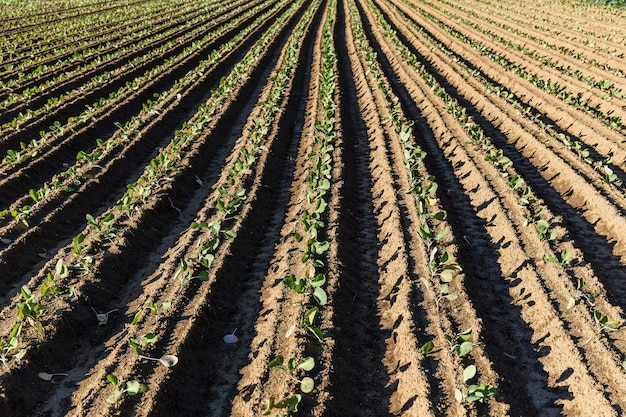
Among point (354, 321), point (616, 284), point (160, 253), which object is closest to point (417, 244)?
point (354, 321)

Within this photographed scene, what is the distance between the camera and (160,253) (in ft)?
21.0

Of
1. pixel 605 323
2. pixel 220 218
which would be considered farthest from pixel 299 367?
pixel 220 218

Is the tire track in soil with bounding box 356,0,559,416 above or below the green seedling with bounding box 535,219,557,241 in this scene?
below

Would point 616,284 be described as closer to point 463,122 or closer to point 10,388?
point 463,122

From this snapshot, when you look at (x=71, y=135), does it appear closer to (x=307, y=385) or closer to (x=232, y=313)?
(x=232, y=313)

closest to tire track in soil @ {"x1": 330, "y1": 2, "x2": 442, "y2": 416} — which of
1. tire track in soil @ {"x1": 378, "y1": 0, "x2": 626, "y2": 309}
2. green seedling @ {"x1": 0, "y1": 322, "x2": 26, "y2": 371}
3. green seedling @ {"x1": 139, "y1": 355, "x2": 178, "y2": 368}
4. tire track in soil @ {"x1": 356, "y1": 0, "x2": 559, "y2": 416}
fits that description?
tire track in soil @ {"x1": 356, "y1": 0, "x2": 559, "y2": 416}

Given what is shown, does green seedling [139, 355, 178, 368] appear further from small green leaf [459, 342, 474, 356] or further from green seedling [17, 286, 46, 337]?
small green leaf [459, 342, 474, 356]

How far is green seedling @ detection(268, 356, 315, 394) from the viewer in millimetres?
3961

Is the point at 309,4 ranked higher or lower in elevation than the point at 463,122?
higher

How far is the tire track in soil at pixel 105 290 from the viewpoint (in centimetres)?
423

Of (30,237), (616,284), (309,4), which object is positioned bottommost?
(616,284)

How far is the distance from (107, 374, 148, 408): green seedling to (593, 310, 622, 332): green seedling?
178 inches

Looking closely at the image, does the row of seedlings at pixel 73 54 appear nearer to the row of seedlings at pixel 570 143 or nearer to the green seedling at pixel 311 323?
the green seedling at pixel 311 323

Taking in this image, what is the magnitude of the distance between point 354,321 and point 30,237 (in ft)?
16.0
